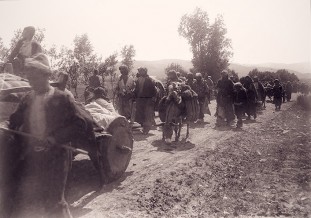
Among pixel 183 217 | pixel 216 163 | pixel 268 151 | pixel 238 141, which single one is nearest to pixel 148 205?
pixel 183 217

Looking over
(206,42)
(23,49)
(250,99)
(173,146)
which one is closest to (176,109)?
(173,146)

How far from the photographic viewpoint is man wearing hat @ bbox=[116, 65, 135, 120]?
37.5 ft

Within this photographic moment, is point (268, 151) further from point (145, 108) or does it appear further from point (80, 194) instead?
point (80, 194)

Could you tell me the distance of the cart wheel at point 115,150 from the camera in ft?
18.6

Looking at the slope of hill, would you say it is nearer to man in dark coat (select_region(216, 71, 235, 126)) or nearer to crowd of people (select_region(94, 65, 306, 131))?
crowd of people (select_region(94, 65, 306, 131))

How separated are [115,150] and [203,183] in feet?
5.92

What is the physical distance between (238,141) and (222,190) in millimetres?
4652

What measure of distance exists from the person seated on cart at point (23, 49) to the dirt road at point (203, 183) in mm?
2407

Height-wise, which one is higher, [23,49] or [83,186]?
[23,49]

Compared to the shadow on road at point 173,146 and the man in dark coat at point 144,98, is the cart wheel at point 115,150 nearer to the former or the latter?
the shadow on road at point 173,146

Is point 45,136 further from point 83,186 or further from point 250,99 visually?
point 250,99

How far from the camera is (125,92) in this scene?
1150cm

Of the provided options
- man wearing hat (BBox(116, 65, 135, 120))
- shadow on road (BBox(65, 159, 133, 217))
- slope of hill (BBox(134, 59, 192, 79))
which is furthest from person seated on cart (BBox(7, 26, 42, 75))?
slope of hill (BBox(134, 59, 192, 79))

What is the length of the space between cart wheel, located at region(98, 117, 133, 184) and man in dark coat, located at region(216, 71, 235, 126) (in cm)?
762
